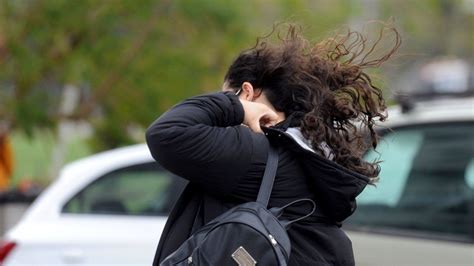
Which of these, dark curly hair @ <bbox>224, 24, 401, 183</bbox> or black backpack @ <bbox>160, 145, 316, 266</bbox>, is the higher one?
dark curly hair @ <bbox>224, 24, 401, 183</bbox>

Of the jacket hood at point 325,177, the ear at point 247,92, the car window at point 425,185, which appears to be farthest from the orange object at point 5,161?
the jacket hood at point 325,177

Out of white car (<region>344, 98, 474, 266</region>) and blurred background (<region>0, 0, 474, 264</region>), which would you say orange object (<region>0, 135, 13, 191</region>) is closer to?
blurred background (<region>0, 0, 474, 264</region>)

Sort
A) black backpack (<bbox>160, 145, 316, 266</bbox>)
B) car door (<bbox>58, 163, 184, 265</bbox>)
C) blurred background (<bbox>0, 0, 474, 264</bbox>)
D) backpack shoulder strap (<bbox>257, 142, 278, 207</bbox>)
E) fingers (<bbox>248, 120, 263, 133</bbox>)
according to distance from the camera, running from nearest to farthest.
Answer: black backpack (<bbox>160, 145, 316, 266</bbox>) < backpack shoulder strap (<bbox>257, 142, 278, 207</bbox>) < fingers (<bbox>248, 120, 263, 133</bbox>) < car door (<bbox>58, 163, 184, 265</bbox>) < blurred background (<bbox>0, 0, 474, 264</bbox>)

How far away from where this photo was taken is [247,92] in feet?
9.32

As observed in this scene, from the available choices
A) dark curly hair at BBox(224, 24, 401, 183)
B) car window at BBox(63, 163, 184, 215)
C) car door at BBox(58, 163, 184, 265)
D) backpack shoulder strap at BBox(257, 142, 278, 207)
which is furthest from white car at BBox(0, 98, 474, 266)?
backpack shoulder strap at BBox(257, 142, 278, 207)

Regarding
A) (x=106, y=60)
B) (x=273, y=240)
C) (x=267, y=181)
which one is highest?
(x=267, y=181)

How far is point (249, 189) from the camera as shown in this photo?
2.67 meters

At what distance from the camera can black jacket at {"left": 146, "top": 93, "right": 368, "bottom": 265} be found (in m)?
2.66

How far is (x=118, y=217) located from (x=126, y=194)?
16 centimetres

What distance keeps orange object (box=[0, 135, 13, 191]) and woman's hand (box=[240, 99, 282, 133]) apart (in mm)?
6489

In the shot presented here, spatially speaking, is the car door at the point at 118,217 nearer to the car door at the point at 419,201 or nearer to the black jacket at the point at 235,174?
the car door at the point at 419,201

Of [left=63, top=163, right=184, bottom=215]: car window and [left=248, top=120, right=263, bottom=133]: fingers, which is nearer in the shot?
[left=248, top=120, right=263, bottom=133]: fingers

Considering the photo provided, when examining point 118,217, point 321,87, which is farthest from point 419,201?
point 321,87

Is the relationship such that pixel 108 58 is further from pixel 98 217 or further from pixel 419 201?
pixel 419 201
